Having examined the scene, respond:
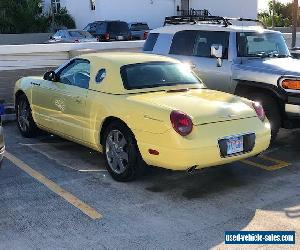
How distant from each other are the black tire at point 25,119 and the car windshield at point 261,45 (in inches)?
141

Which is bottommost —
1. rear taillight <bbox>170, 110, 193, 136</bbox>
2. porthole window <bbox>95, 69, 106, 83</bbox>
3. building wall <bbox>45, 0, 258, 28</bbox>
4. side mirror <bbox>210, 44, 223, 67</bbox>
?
rear taillight <bbox>170, 110, 193, 136</bbox>

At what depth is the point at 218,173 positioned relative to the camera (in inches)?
253

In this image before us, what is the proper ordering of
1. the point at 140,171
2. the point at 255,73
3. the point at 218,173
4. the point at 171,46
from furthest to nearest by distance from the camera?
the point at 171,46 < the point at 255,73 < the point at 218,173 < the point at 140,171

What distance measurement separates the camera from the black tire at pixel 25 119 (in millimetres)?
8094

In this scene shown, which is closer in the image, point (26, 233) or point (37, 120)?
point (26, 233)

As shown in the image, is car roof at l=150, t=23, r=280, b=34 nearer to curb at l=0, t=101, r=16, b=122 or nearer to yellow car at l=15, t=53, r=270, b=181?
yellow car at l=15, t=53, r=270, b=181

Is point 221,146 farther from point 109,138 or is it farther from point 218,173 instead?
point 109,138

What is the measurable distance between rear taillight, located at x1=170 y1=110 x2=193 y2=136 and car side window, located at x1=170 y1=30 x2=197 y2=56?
3705mm

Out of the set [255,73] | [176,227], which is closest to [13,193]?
[176,227]

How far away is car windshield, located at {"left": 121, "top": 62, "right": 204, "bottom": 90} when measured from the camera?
6.37 m

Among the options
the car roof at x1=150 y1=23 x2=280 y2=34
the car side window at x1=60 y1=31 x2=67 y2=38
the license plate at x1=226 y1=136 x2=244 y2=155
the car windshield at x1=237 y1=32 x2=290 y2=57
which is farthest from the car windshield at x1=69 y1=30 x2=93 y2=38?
the license plate at x1=226 y1=136 x2=244 y2=155

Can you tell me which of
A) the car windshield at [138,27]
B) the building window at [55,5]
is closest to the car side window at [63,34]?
the car windshield at [138,27]

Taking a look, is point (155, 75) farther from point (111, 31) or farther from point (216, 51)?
point (111, 31)

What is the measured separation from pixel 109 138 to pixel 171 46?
3603 millimetres
